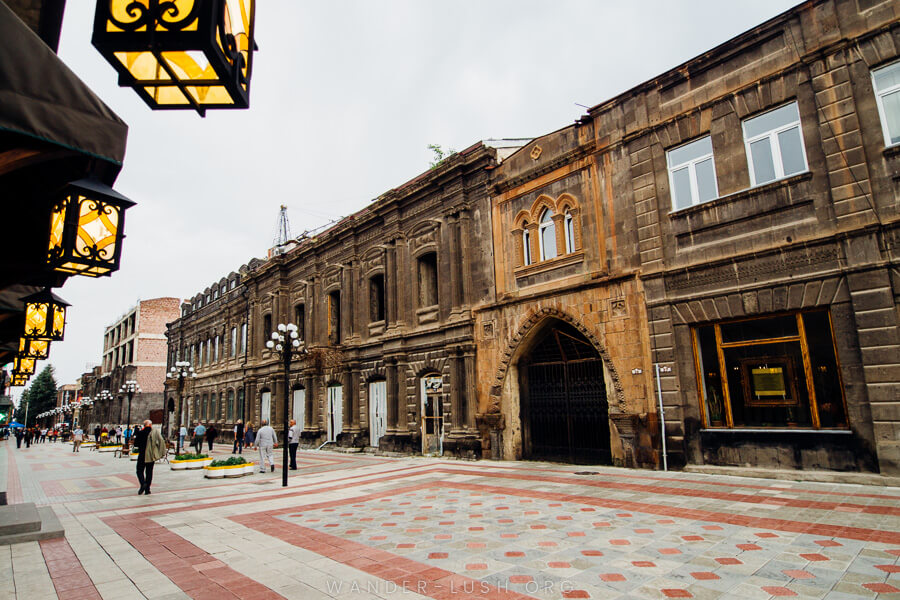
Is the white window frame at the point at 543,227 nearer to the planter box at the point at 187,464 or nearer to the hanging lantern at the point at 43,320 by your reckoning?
the hanging lantern at the point at 43,320

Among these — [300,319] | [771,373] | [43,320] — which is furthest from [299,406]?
[771,373]

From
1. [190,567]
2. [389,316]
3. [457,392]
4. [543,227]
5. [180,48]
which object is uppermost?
[543,227]

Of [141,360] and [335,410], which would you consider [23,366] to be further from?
[141,360]

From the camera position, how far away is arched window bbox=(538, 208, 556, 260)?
16.3 meters

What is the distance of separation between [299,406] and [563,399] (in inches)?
668

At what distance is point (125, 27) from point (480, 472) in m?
13.5

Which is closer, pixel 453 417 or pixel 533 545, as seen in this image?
pixel 533 545

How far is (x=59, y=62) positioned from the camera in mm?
1992

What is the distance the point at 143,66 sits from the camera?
235cm

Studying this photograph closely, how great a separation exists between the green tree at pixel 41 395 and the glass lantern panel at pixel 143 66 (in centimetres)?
12203

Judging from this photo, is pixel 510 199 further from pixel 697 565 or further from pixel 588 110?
pixel 697 565

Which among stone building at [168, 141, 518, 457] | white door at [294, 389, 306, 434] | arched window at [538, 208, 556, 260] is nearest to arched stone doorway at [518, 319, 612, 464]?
stone building at [168, 141, 518, 457]

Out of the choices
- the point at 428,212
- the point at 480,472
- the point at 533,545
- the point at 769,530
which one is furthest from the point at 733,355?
the point at 428,212

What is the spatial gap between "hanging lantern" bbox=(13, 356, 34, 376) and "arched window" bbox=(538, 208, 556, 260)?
47.3 ft
